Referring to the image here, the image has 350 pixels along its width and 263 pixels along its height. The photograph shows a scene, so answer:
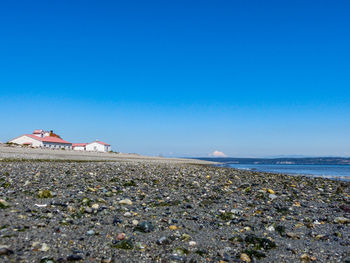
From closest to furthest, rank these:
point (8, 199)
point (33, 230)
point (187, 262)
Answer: point (187, 262) → point (33, 230) → point (8, 199)

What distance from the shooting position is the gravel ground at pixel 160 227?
175 inches

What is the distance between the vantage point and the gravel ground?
175 inches

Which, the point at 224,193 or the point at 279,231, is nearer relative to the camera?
the point at 279,231

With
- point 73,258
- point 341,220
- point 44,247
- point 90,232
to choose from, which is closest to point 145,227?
point 90,232

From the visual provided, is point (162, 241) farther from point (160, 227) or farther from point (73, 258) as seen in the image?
point (73, 258)

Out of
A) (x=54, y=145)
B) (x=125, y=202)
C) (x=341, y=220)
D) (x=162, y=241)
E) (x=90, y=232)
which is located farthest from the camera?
(x=54, y=145)

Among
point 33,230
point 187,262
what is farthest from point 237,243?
point 33,230

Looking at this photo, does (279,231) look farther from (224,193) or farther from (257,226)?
(224,193)

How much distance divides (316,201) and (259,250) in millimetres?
6181

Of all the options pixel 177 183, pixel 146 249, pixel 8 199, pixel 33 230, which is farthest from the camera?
pixel 177 183

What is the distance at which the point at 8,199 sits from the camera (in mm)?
7156

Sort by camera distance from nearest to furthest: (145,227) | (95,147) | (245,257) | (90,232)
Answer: (245,257)
(90,232)
(145,227)
(95,147)

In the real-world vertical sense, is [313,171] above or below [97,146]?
below

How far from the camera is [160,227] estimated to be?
19.1 ft
